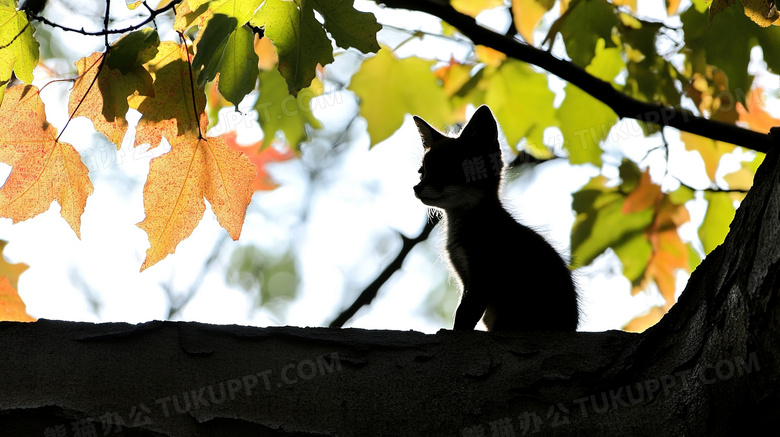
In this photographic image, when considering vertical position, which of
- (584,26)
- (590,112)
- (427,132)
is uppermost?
(427,132)

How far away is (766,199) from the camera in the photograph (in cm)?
147

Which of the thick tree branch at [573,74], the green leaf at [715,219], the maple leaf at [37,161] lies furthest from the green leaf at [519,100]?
the maple leaf at [37,161]

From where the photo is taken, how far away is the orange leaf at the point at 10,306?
9.39 feet

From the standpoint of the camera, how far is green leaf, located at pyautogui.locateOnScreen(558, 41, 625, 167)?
12.3ft

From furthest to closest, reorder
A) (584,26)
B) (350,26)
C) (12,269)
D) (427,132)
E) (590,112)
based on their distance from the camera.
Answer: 1. (427,132)
2. (590,112)
3. (12,269)
4. (584,26)
5. (350,26)

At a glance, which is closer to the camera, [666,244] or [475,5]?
[475,5]

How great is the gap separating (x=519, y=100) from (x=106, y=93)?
236 cm

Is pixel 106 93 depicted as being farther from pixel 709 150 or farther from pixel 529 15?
pixel 709 150

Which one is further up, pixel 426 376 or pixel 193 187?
pixel 193 187

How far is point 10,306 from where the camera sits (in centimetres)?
288

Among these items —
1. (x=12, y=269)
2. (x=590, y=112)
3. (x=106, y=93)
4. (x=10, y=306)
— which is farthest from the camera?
(x=590, y=112)

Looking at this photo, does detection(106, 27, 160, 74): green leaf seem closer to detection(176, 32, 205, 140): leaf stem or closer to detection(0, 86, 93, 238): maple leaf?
detection(176, 32, 205, 140): leaf stem

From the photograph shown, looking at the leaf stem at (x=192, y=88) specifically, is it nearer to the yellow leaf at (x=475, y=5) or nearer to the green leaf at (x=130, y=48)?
the green leaf at (x=130, y=48)

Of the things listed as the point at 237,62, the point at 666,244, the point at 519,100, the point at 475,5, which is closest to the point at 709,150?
the point at 666,244
